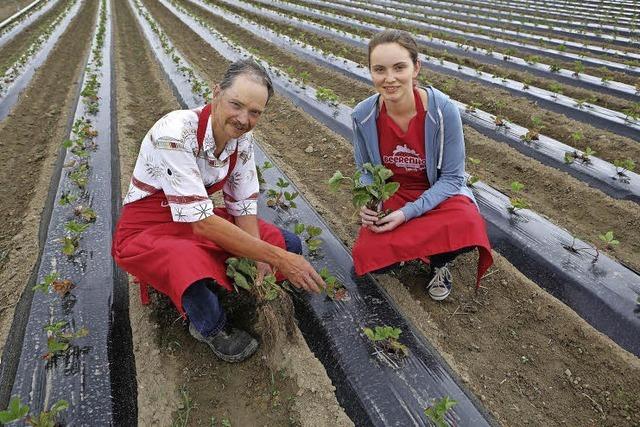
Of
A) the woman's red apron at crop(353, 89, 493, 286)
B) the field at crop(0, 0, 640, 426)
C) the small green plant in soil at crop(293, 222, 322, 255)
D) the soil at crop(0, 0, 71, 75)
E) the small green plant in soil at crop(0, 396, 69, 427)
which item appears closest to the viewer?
the small green plant in soil at crop(0, 396, 69, 427)

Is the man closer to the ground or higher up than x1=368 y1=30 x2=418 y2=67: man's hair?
closer to the ground

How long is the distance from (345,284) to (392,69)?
123 centimetres

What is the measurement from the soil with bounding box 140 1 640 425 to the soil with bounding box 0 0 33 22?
60.9ft

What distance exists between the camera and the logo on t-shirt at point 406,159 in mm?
2379

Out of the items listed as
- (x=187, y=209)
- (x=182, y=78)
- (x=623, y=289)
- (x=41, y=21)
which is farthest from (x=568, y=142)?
(x=41, y=21)

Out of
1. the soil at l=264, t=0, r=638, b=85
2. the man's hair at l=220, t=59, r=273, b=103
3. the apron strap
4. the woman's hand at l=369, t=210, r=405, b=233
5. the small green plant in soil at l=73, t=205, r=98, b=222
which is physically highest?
the man's hair at l=220, t=59, r=273, b=103

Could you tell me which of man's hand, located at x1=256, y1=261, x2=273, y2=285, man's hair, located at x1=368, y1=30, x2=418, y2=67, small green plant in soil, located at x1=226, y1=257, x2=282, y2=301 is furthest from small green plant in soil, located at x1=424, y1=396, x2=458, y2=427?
man's hair, located at x1=368, y1=30, x2=418, y2=67

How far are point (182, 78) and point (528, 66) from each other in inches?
220

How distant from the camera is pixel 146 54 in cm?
867

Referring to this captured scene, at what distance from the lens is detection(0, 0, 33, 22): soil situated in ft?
50.8

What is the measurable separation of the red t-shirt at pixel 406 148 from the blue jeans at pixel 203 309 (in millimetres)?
1281

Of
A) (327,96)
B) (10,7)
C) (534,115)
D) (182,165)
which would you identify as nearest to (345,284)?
(182,165)

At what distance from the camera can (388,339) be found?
206 cm

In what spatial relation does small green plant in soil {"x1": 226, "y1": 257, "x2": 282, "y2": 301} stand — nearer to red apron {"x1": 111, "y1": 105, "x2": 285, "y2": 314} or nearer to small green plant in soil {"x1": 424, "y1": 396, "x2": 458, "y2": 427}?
red apron {"x1": 111, "y1": 105, "x2": 285, "y2": 314}
